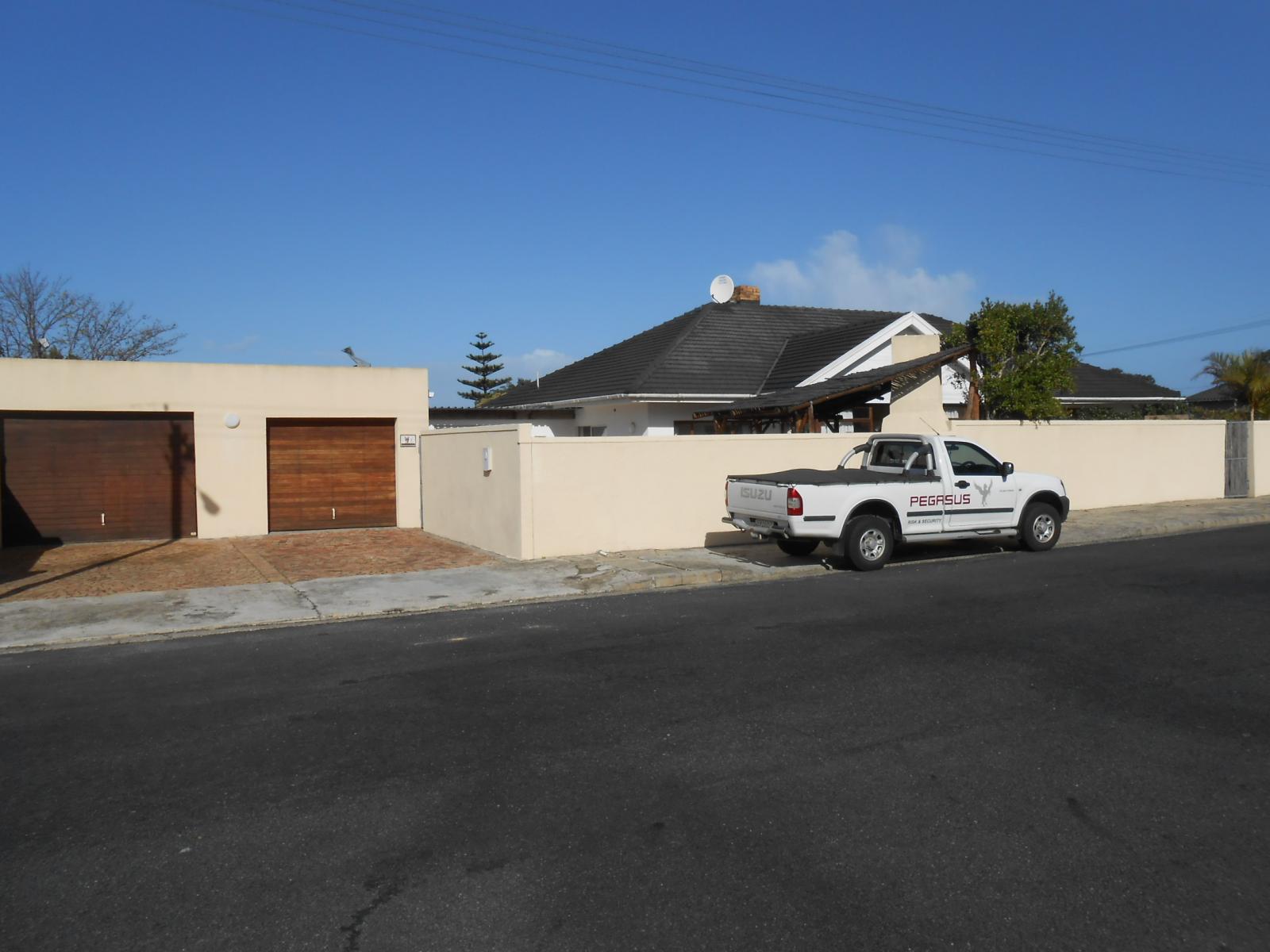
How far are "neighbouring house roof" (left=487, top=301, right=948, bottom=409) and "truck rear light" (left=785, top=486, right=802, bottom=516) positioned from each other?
33.2 ft

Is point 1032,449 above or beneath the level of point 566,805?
above

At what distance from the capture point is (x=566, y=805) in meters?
5.25

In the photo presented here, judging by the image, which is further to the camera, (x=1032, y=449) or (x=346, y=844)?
(x=1032, y=449)

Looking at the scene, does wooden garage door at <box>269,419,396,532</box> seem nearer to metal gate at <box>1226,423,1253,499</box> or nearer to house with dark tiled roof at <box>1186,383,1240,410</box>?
metal gate at <box>1226,423,1253,499</box>

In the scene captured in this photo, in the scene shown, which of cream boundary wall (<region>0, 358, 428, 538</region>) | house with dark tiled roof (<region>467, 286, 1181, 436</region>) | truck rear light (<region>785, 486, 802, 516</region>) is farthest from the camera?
house with dark tiled roof (<region>467, 286, 1181, 436</region>)

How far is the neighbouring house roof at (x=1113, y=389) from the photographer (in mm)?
29422

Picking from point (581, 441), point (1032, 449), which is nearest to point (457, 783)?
point (581, 441)

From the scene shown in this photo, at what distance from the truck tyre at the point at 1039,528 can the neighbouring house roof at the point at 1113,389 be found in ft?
42.7

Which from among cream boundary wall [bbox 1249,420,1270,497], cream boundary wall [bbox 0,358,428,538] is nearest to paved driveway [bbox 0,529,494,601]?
cream boundary wall [bbox 0,358,428,538]

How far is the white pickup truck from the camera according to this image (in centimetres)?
1383

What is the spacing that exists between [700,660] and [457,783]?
10.7ft

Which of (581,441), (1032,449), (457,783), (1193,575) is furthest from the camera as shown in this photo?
(1032,449)

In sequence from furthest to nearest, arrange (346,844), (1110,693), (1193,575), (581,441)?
(581,441) < (1193,575) < (1110,693) < (346,844)

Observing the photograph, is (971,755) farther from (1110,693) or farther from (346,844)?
(346,844)
